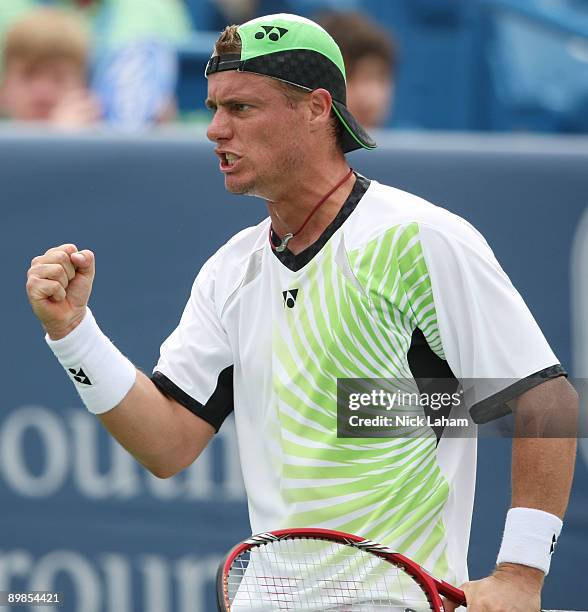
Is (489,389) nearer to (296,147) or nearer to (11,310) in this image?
(296,147)

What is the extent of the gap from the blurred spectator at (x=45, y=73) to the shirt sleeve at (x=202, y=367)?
2.27 metres

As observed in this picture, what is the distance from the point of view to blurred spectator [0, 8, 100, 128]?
5.71 meters

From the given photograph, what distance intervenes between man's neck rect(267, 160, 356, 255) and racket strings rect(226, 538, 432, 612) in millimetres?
793

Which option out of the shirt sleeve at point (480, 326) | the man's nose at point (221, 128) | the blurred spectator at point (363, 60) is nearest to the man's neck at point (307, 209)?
the man's nose at point (221, 128)

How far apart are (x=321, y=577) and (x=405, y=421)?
44cm

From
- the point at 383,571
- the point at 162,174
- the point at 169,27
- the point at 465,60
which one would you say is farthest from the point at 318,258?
the point at 465,60

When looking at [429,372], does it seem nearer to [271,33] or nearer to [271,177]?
[271,177]

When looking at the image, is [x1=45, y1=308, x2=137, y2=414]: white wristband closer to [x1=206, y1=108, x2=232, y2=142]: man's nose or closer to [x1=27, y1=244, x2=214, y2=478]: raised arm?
[x1=27, y1=244, x2=214, y2=478]: raised arm

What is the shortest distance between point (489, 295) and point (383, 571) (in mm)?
723

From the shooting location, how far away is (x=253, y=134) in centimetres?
349

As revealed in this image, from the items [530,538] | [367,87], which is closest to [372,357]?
[530,538]

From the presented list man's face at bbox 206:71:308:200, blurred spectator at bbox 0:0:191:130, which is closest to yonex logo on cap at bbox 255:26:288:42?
man's face at bbox 206:71:308:200

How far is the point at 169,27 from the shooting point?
6.82 m

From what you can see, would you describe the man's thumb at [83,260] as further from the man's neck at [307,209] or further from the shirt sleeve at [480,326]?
the shirt sleeve at [480,326]
